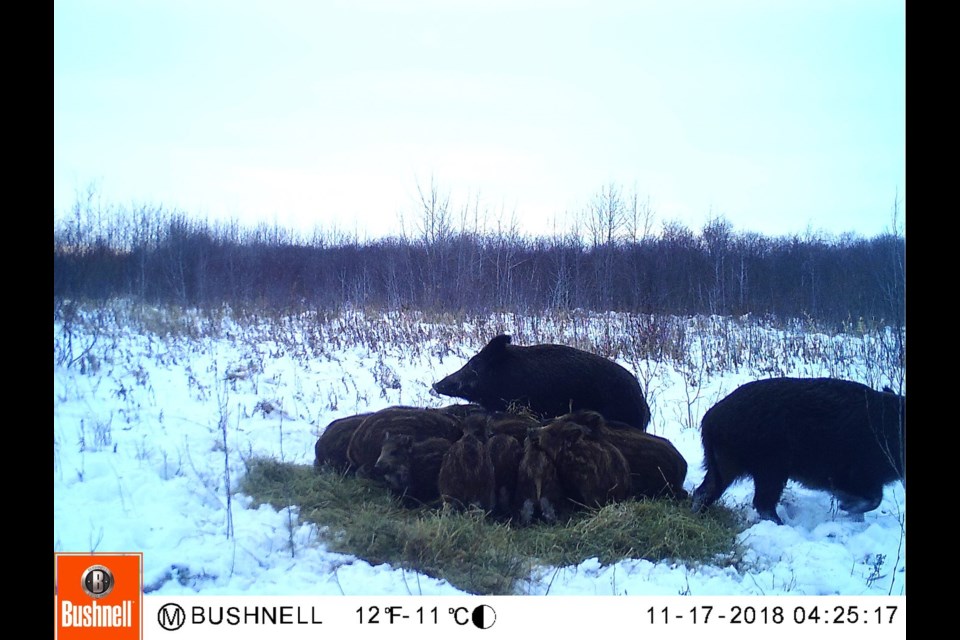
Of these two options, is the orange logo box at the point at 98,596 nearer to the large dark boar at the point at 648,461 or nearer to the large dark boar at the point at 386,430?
the large dark boar at the point at 386,430

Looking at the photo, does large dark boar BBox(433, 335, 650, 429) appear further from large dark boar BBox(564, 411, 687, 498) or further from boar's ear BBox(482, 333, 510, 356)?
large dark boar BBox(564, 411, 687, 498)

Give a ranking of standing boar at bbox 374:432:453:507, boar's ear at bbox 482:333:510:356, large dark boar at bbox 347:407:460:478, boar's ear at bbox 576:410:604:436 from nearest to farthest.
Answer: standing boar at bbox 374:432:453:507, boar's ear at bbox 576:410:604:436, large dark boar at bbox 347:407:460:478, boar's ear at bbox 482:333:510:356

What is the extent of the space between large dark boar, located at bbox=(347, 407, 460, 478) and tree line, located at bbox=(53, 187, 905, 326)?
3.58 meters

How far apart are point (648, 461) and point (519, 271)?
6174mm

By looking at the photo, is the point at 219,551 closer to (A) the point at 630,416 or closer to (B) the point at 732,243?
(A) the point at 630,416

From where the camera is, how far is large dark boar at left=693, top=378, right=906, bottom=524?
4910 millimetres

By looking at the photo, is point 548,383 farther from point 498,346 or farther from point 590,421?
point 590,421

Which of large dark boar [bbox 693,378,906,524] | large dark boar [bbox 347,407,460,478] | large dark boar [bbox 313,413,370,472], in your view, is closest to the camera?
large dark boar [bbox 693,378,906,524]

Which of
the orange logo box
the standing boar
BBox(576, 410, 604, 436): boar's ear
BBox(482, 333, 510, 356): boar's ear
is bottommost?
the orange logo box

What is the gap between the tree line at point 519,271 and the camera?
340 inches

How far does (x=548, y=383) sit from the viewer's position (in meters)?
6.86

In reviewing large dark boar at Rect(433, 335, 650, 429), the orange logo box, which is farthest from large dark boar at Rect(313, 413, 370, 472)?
the orange logo box

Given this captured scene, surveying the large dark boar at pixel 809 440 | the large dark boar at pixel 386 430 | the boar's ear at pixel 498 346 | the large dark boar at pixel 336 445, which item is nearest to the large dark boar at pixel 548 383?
the boar's ear at pixel 498 346
